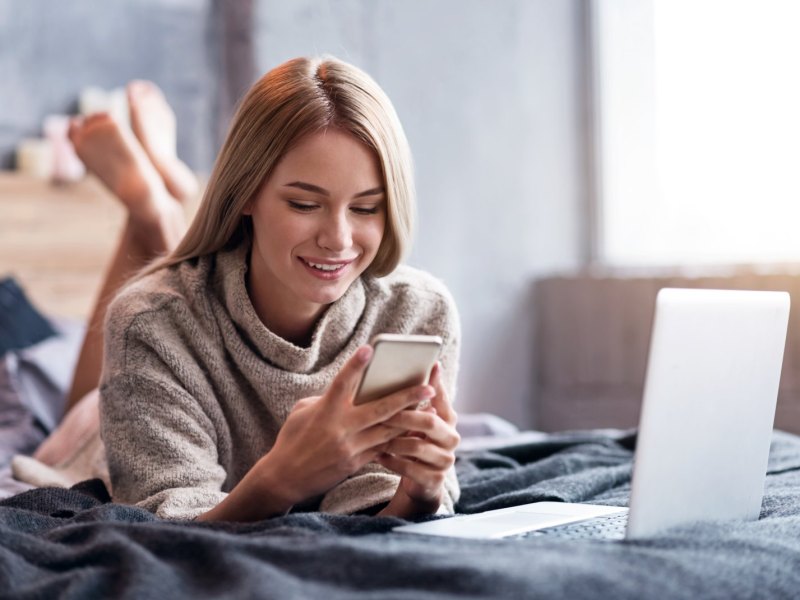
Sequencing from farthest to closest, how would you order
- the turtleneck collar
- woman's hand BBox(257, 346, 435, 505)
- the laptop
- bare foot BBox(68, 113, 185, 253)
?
bare foot BBox(68, 113, 185, 253) → the turtleneck collar → woman's hand BBox(257, 346, 435, 505) → the laptop

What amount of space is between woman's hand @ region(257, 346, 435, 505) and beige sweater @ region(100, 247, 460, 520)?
0.22 metres

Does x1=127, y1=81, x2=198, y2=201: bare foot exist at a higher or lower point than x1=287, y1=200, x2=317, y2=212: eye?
higher

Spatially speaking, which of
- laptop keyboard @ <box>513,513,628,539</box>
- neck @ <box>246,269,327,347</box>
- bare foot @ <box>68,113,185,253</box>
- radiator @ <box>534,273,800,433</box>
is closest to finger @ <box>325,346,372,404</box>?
laptop keyboard @ <box>513,513,628,539</box>

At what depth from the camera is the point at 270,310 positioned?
5.68 ft

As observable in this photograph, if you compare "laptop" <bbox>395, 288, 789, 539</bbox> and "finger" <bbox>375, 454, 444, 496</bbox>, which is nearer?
"laptop" <bbox>395, 288, 789, 539</bbox>

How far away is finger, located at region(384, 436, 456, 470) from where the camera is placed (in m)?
1.34

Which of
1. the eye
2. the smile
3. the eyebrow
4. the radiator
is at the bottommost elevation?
the radiator

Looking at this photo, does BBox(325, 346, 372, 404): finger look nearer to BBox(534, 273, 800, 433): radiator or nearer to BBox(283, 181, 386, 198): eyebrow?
BBox(283, 181, 386, 198): eyebrow

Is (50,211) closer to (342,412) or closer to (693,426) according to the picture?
(342,412)

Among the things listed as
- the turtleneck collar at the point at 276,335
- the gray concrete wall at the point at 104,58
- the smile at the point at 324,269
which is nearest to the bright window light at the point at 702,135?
the gray concrete wall at the point at 104,58

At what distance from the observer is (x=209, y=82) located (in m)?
3.73

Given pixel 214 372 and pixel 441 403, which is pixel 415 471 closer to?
pixel 441 403

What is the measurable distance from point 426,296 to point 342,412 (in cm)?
59

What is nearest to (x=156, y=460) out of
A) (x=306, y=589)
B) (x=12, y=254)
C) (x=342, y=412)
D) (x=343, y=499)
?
(x=343, y=499)
